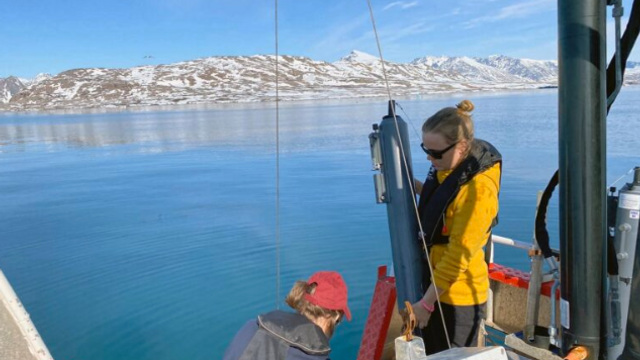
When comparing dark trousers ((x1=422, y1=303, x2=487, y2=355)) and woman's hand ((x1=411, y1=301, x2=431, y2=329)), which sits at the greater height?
woman's hand ((x1=411, y1=301, x2=431, y2=329))

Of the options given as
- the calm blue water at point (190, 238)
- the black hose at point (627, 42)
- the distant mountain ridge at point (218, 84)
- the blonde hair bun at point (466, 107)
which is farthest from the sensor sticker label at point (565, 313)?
the distant mountain ridge at point (218, 84)

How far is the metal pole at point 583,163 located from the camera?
167 cm

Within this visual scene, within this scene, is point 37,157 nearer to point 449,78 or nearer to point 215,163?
point 215,163

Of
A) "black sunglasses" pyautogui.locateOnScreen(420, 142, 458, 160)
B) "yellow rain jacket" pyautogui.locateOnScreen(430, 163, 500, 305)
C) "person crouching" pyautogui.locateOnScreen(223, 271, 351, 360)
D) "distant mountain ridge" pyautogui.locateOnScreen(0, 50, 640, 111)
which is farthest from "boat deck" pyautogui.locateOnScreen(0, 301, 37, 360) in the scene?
"distant mountain ridge" pyautogui.locateOnScreen(0, 50, 640, 111)

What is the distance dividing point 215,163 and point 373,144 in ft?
47.7

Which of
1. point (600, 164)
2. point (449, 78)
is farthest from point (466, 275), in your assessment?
point (449, 78)

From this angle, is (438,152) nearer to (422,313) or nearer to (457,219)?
(457,219)

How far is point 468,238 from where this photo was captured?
217 cm

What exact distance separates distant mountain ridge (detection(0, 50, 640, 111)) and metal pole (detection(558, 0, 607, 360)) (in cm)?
9296

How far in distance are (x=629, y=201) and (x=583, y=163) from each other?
0.42 m

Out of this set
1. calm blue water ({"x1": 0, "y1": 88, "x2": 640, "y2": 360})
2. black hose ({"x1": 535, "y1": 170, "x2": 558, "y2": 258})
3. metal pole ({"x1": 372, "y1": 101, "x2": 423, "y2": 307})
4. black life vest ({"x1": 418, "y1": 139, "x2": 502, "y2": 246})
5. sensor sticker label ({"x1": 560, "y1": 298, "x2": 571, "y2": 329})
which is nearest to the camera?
sensor sticker label ({"x1": 560, "y1": 298, "x2": 571, "y2": 329})

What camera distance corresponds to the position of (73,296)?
637 centimetres

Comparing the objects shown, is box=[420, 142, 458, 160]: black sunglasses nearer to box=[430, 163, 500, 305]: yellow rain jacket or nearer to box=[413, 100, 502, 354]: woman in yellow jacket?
box=[413, 100, 502, 354]: woman in yellow jacket

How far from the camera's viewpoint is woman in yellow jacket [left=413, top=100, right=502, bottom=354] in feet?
7.15
